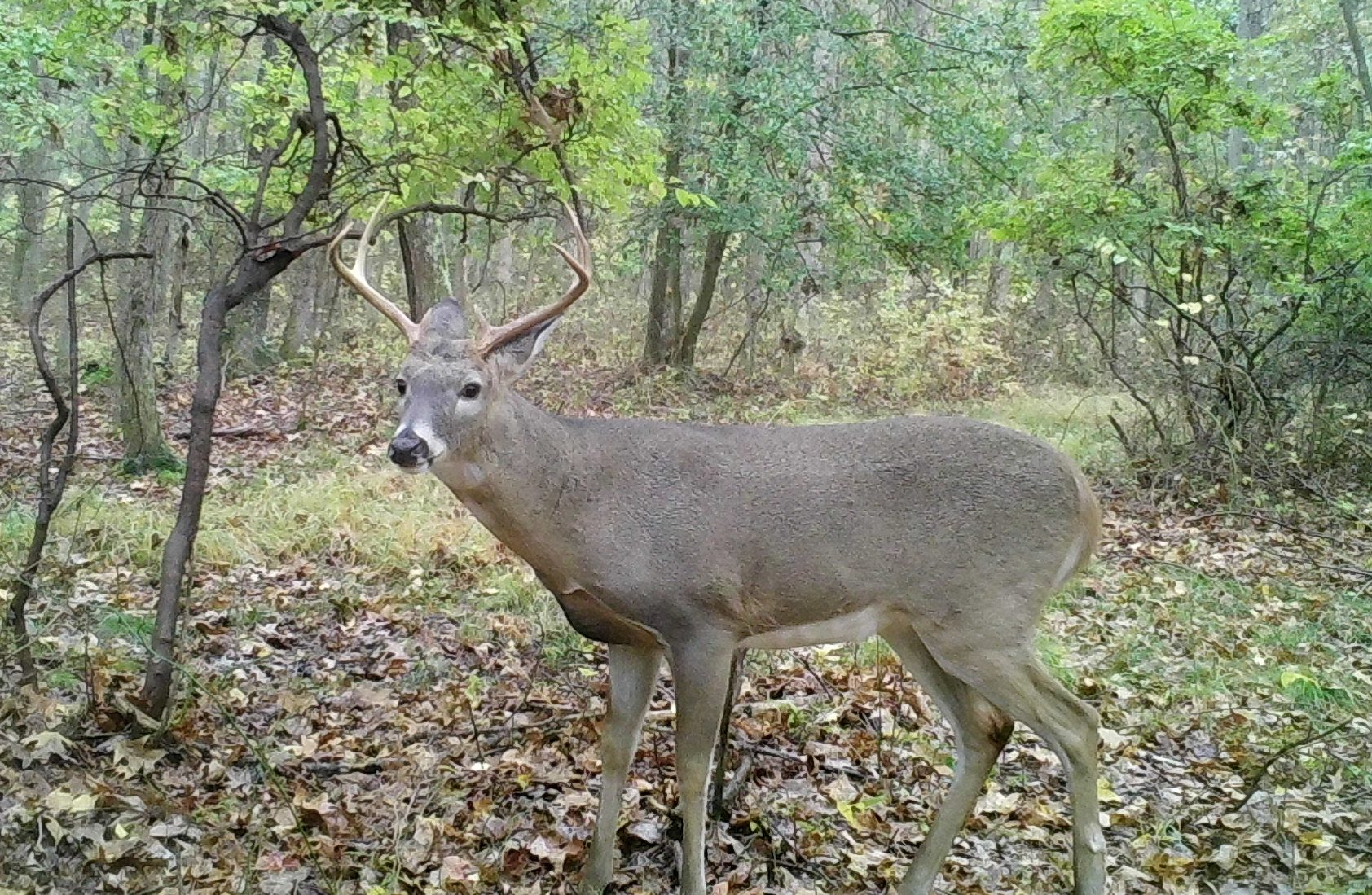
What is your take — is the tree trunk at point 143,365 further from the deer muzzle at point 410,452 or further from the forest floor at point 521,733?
the deer muzzle at point 410,452

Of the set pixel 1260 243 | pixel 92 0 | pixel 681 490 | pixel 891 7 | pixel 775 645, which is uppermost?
pixel 891 7

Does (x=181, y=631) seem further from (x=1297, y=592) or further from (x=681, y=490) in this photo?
(x=1297, y=592)

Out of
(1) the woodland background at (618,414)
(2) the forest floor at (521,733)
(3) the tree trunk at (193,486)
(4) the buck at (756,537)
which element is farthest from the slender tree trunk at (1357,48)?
(3) the tree trunk at (193,486)

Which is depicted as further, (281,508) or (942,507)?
(281,508)

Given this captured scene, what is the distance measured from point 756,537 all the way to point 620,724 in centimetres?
88

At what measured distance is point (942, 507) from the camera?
370 centimetres

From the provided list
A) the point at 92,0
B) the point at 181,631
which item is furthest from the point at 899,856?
the point at 92,0

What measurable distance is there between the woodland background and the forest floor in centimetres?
2

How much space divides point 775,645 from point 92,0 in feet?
13.3

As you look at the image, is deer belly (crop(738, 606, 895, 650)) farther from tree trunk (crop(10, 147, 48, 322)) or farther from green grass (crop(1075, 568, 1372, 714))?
tree trunk (crop(10, 147, 48, 322))

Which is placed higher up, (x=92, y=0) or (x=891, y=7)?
(x=891, y=7)

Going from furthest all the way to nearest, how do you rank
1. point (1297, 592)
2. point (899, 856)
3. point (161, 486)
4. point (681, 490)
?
point (161, 486)
point (1297, 592)
point (899, 856)
point (681, 490)

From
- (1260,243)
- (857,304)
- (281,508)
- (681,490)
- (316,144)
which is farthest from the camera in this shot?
(857,304)

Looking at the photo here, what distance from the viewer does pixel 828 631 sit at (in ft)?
12.3
